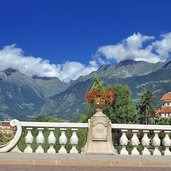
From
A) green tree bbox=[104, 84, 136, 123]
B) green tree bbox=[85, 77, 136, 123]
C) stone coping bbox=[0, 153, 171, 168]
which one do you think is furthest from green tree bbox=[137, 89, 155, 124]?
stone coping bbox=[0, 153, 171, 168]

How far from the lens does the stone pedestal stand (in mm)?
12898

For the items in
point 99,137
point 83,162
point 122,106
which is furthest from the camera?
point 122,106

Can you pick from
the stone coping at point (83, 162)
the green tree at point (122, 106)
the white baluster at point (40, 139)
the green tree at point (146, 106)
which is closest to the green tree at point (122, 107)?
the green tree at point (122, 106)

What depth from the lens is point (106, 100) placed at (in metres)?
13.6

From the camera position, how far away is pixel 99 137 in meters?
12.9

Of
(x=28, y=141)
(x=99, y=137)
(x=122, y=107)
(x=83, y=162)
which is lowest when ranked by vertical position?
(x=83, y=162)

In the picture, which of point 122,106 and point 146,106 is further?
point 146,106

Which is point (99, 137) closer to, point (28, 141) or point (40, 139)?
point (40, 139)

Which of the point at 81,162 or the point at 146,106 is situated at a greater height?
the point at 146,106

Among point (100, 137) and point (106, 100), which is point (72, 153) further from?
point (106, 100)

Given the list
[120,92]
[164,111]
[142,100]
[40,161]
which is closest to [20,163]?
[40,161]

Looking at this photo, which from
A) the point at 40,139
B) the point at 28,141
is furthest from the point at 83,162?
the point at 28,141

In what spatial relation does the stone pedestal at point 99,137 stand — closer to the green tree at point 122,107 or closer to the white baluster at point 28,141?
the white baluster at point 28,141

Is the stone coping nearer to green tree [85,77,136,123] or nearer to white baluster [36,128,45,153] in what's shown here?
white baluster [36,128,45,153]
